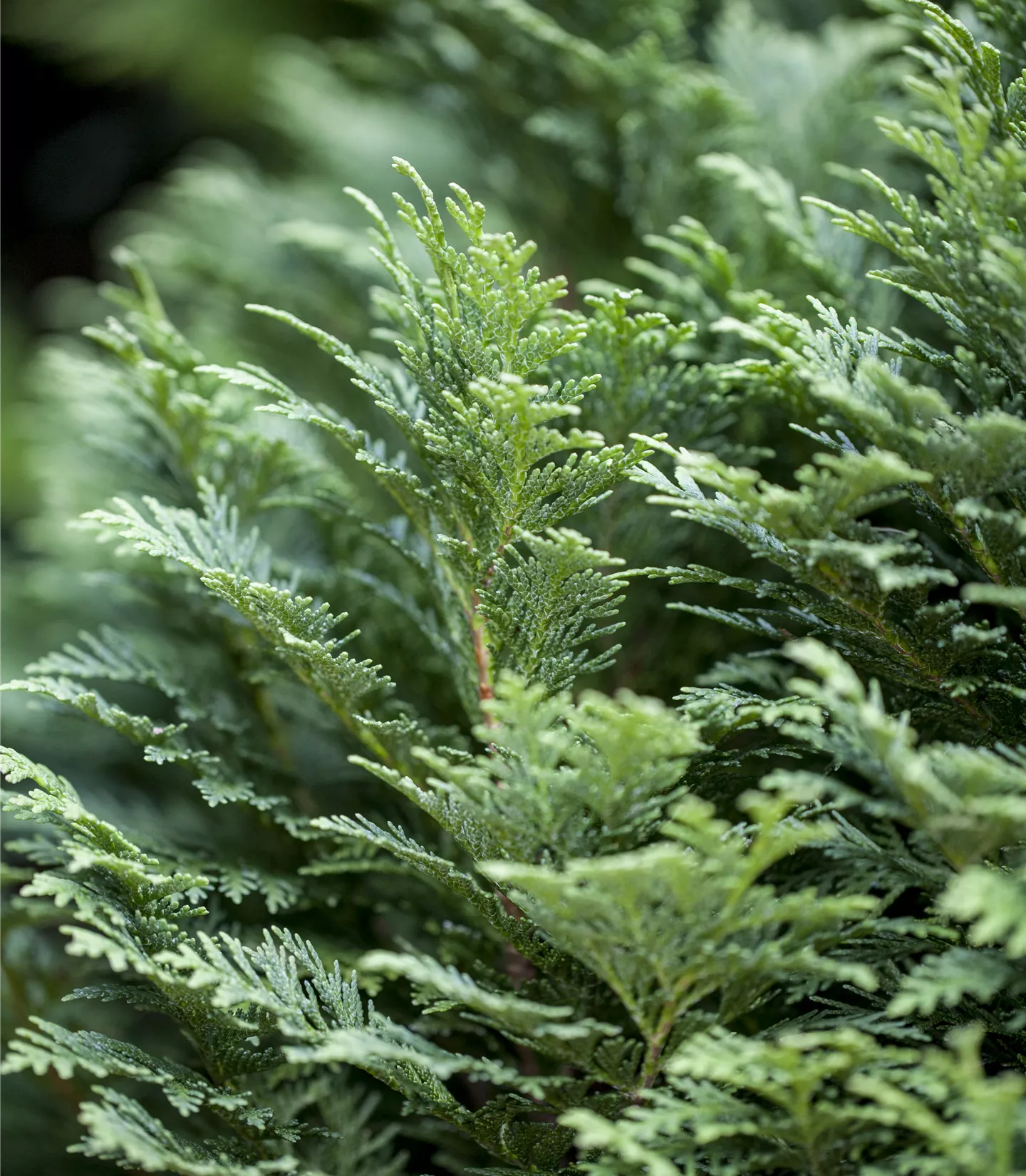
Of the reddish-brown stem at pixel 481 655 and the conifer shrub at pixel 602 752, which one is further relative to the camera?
the reddish-brown stem at pixel 481 655

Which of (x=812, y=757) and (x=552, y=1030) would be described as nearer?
(x=552, y=1030)

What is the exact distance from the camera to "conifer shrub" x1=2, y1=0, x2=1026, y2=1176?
1.93ft

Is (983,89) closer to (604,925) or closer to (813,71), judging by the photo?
(813,71)

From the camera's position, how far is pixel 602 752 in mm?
630

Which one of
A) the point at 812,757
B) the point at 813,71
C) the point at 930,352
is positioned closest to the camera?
the point at 930,352

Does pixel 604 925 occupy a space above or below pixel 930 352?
below

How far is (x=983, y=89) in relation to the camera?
29.4 inches

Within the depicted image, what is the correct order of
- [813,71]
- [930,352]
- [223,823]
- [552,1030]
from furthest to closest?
[813,71] < [223,823] < [930,352] < [552,1030]

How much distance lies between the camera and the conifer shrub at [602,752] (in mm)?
588

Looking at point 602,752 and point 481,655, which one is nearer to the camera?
point 602,752

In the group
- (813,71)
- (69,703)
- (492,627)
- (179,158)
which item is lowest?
(69,703)

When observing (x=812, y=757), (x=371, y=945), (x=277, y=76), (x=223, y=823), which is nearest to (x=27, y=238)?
(x=277, y=76)

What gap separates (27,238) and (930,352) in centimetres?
265

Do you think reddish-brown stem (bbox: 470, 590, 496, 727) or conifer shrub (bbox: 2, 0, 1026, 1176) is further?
reddish-brown stem (bbox: 470, 590, 496, 727)
